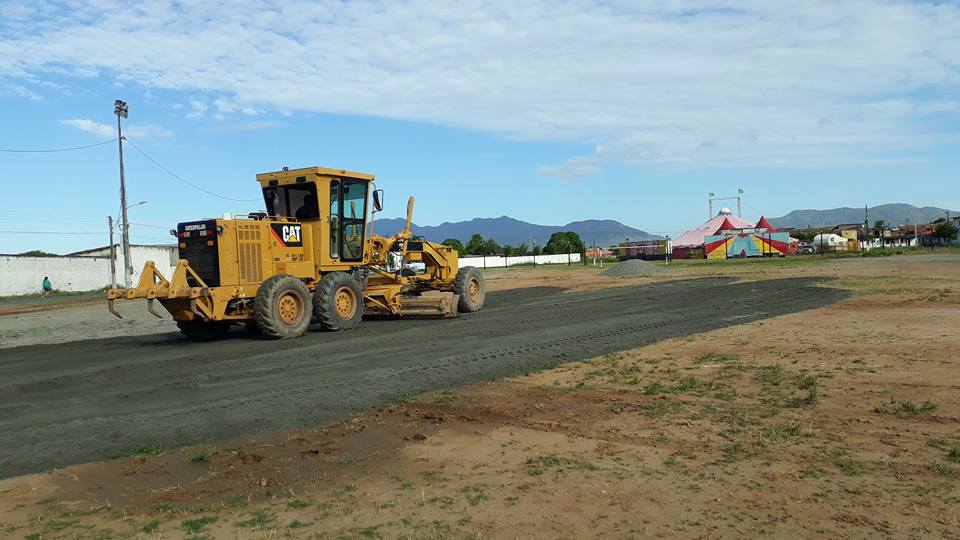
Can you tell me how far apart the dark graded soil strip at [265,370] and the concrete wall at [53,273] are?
45.1 metres

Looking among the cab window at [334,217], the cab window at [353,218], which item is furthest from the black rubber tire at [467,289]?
the cab window at [334,217]

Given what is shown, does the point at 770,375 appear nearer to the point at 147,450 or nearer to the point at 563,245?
the point at 147,450

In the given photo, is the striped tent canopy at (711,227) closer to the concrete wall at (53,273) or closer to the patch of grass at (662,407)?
the concrete wall at (53,273)

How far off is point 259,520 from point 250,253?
10.7 m

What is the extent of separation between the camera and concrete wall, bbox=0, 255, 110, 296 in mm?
53062

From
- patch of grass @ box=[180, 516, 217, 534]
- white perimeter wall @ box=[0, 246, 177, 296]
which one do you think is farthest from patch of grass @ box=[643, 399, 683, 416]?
white perimeter wall @ box=[0, 246, 177, 296]

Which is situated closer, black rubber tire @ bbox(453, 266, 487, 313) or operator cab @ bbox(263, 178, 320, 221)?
operator cab @ bbox(263, 178, 320, 221)

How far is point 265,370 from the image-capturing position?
35.9 ft

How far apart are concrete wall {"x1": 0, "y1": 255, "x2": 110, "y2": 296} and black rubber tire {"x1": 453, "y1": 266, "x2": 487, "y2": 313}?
46839 mm

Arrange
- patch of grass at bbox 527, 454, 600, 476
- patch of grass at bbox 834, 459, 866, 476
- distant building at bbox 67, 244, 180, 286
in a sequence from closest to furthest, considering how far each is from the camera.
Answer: patch of grass at bbox 834, 459, 866, 476 < patch of grass at bbox 527, 454, 600, 476 < distant building at bbox 67, 244, 180, 286

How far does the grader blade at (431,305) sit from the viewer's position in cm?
1811

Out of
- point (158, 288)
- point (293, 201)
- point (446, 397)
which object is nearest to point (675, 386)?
point (446, 397)

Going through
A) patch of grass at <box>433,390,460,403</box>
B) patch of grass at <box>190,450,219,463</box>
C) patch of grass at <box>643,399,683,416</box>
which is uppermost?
patch of grass at <box>433,390,460,403</box>

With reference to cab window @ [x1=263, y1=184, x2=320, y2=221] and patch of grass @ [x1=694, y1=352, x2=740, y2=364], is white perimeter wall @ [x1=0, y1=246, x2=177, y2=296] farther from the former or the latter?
patch of grass @ [x1=694, y1=352, x2=740, y2=364]
